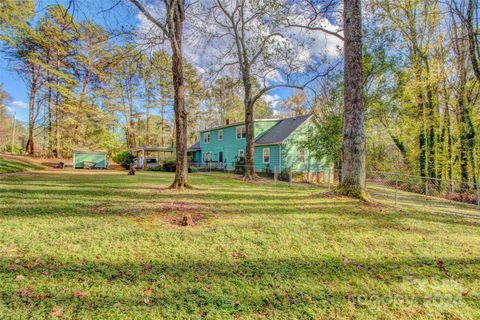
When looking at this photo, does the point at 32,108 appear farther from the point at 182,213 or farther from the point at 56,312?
the point at 56,312

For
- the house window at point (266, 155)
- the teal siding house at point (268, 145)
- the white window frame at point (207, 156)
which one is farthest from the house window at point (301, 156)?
the white window frame at point (207, 156)

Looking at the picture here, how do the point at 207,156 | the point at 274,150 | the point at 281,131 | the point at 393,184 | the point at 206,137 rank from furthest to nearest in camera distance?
the point at 206,137 < the point at 207,156 < the point at 281,131 < the point at 274,150 < the point at 393,184

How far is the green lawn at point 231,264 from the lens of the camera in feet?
8.54

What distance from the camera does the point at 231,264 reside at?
344 centimetres

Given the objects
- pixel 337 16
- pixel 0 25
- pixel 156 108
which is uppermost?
pixel 0 25

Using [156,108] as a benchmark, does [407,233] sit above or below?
below

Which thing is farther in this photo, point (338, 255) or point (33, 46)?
point (33, 46)

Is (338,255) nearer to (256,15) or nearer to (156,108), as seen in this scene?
(256,15)

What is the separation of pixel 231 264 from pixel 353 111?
524 centimetres

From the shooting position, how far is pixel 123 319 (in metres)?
2.34

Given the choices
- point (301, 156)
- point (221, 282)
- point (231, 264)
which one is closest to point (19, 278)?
point (221, 282)

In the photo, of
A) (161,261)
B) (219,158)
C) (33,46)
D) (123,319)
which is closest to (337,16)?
(161,261)

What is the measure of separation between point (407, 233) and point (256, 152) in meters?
17.1

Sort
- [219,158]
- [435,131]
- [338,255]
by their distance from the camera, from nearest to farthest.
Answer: [338,255]
[435,131]
[219,158]
